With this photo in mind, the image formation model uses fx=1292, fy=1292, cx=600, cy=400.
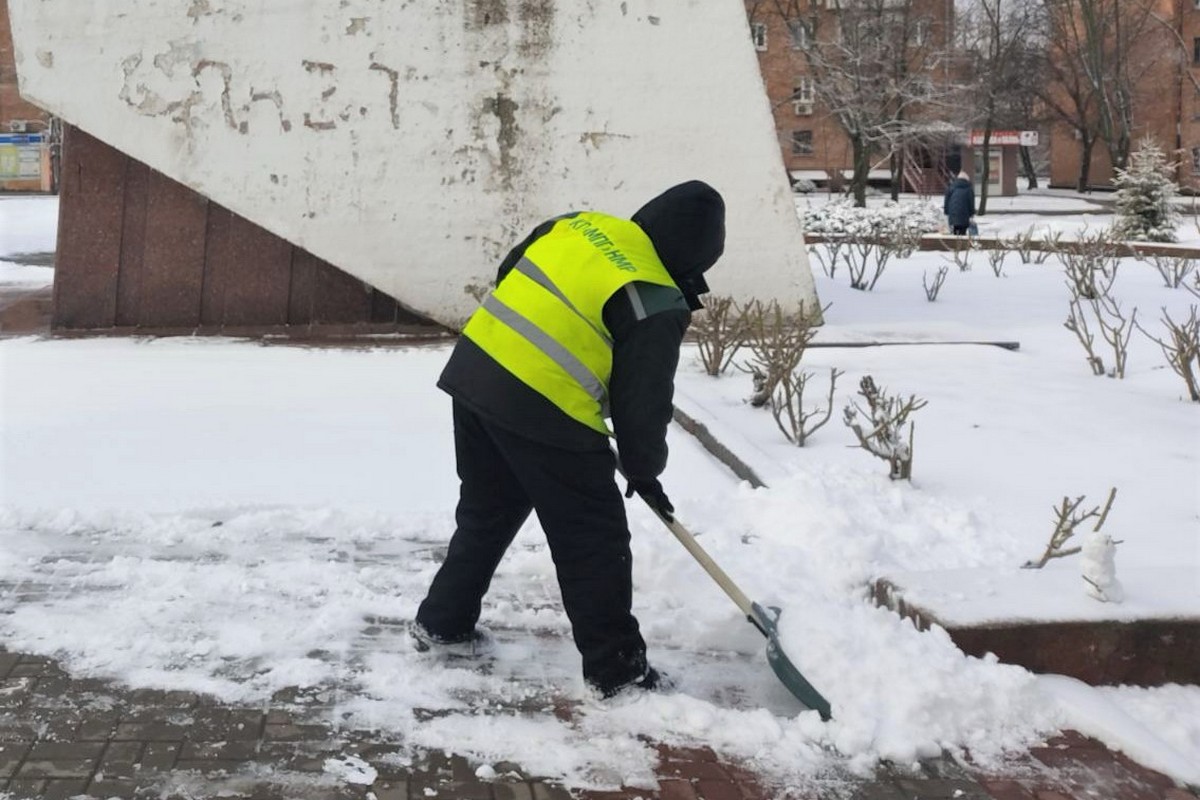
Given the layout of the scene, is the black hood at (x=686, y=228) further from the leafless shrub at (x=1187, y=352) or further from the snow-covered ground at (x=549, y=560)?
the leafless shrub at (x=1187, y=352)

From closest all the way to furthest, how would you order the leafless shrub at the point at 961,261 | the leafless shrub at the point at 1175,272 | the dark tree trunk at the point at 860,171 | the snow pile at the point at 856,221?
the leafless shrub at the point at 1175,272
the leafless shrub at the point at 961,261
the snow pile at the point at 856,221
the dark tree trunk at the point at 860,171

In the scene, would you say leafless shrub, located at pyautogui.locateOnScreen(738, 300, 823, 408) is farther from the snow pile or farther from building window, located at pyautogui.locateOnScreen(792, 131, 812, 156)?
building window, located at pyautogui.locateOnScreen(792, 131, 812, 156)

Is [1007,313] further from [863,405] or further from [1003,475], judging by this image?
[1003,475]

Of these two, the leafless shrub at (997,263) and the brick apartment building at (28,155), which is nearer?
the leafless shrub at (997,263)

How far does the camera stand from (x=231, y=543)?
4.74 m

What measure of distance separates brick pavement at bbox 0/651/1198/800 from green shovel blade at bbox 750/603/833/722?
0.89 feet

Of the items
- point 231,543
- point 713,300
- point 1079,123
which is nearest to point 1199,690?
point 231,543

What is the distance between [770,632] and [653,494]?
570 millimetres

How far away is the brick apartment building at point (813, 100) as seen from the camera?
1379 inches

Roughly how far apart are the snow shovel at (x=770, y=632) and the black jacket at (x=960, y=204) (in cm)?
1890

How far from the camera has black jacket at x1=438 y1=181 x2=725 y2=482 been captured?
10.5 ft

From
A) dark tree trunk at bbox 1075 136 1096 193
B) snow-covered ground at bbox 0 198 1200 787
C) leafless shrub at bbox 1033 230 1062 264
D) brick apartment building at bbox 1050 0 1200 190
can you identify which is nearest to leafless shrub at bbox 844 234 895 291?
leafless shrub at bbox 1033 230 1062 264

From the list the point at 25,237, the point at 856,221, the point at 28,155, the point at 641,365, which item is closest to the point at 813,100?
the point at 856,221

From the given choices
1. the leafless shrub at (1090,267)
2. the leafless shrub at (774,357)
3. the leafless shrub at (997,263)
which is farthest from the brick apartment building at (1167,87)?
the leafless shrub at (774,357)
